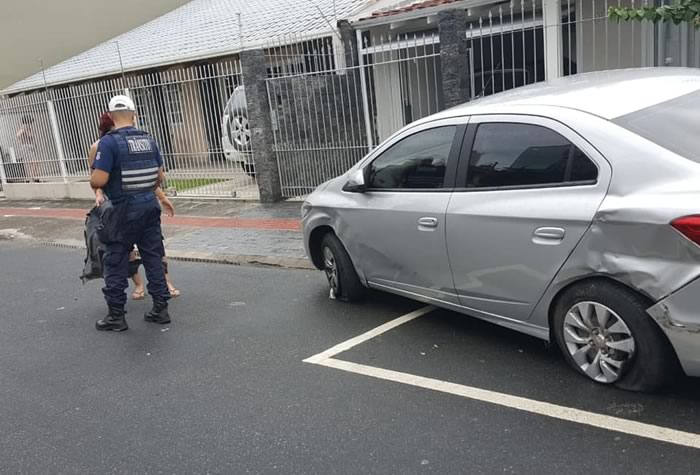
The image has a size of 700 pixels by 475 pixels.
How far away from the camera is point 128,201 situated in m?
5.44

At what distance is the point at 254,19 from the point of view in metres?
16.8

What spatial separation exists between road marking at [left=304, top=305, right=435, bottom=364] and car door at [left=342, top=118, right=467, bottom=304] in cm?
30

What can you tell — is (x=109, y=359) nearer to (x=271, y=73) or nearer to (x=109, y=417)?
(x=109, y=417)

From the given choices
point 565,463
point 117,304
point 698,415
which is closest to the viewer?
point 565,463

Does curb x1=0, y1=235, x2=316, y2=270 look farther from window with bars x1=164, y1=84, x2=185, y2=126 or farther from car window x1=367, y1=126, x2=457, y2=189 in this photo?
window with bars x1=164, y1=84, x2=185, y2=126

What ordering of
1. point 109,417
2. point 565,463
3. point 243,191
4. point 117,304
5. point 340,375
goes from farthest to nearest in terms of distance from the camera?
1. point 243,191
2. point 117,304
3. point 340,375
4. point 109,417
5. point 565,463

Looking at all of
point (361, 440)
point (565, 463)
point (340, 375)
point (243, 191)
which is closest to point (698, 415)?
point (565, 463)

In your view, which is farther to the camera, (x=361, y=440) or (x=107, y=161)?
(x=107, y=161)

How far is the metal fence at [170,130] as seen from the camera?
11.6 metres

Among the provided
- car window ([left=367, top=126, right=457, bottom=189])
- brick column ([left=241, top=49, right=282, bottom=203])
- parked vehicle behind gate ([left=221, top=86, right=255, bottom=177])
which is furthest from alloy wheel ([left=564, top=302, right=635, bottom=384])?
parked vehicle behind gate ([left=221, top=86, right=255, bottom=177])

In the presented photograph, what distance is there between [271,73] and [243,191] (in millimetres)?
2320

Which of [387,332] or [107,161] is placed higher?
[107,161]

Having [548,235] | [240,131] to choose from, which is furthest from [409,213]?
[240,131]

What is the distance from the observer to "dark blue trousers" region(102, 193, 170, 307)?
18.0 ft
